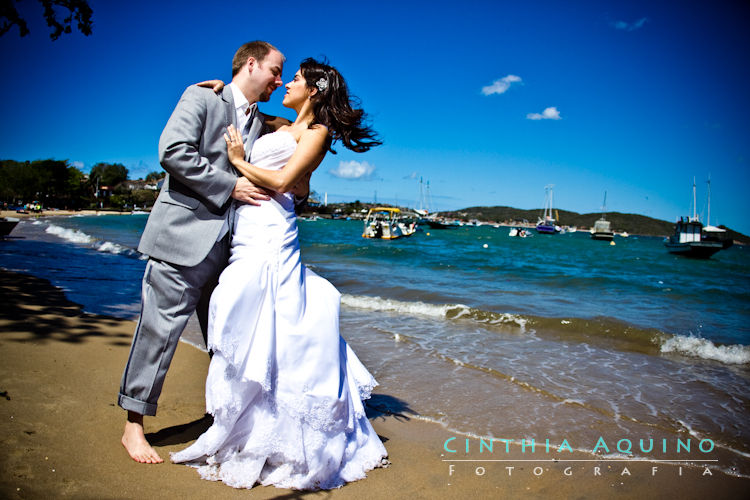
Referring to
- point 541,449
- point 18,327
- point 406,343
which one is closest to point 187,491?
point 541,449

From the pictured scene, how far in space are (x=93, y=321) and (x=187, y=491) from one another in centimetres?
378

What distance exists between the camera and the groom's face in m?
2.68

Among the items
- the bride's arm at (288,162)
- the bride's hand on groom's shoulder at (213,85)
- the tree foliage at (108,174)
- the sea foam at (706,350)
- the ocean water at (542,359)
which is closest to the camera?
the bride's arm at (288,162)

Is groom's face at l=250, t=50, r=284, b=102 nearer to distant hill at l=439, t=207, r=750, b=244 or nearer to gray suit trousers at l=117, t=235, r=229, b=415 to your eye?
gray suit trousers at l=117, t=235, r=229, b=415

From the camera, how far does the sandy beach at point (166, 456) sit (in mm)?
2201

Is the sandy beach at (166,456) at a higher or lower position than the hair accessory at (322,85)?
lower

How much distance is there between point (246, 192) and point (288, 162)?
0.92ft

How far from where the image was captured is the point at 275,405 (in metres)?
2.38

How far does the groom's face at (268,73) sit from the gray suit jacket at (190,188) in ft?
0.94

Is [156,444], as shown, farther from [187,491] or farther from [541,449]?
[541,449]

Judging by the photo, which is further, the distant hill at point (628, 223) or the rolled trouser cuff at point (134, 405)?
the distant hill at point (628, 223)

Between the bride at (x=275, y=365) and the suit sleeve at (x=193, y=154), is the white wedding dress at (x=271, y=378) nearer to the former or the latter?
the bride at (x=275, y=365)

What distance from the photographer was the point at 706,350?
7.13 m

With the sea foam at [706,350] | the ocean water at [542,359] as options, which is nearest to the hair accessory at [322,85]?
the ocean water at [542,359]
